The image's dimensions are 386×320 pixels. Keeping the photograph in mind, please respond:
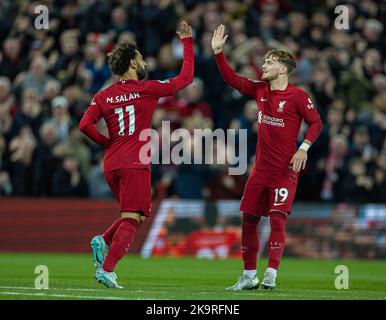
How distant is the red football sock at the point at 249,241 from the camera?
12.3m

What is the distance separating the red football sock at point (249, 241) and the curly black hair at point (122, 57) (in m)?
2.07

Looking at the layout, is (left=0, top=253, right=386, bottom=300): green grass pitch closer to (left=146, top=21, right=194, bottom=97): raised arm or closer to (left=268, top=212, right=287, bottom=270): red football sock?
(left=268, top=212, right=287, bottom=270): red football sock

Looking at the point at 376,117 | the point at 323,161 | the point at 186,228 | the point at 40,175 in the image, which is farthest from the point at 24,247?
the point at 376,117

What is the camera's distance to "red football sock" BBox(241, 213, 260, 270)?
1232 cm

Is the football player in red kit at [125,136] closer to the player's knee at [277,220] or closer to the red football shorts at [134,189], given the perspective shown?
the red football shorts at [134,189]

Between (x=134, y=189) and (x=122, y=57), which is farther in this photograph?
(x=122, y=57)

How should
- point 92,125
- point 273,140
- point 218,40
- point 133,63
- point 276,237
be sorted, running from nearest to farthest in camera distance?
point 92,125
point 133,63
point 276,237
point 218,40
point 273,140

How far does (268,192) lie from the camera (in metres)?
12.4

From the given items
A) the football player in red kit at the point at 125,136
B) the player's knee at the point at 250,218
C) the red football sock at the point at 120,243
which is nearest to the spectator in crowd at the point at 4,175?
the football player in red kit at the point at 125,136

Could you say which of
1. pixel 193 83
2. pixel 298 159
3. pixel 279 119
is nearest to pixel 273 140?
pixel 279 119

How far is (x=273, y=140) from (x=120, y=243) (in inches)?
82.4

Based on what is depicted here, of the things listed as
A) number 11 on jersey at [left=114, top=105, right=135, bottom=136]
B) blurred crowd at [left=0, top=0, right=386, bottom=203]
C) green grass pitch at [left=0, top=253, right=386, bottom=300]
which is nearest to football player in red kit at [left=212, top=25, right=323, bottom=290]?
green grass pitch at [left=0, top=253, right=386, bottom=300]

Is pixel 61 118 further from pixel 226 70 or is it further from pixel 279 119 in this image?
pixel 279 119
